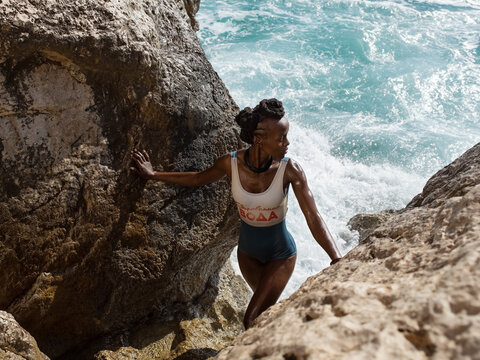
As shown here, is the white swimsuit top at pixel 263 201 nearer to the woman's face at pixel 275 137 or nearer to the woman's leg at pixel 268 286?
the woman's face at pixel 275 137

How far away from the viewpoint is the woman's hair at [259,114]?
2.78 meters

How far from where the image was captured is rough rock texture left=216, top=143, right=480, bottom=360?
1156mm

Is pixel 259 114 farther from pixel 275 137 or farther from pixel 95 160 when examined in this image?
pixel 95 160

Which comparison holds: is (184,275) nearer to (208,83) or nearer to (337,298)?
(208,83)

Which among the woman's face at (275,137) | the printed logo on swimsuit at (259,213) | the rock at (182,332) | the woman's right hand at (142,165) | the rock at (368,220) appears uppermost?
the woman's face at (275,137)

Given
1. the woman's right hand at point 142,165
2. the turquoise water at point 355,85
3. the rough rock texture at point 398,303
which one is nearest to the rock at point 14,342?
the woman's right hand at point 142,165

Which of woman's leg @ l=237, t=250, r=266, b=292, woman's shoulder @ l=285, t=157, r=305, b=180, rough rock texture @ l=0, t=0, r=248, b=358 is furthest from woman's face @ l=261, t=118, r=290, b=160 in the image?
woman's leg @ l=237, t=250, r=266, b=292

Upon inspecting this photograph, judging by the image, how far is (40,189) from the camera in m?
2.98

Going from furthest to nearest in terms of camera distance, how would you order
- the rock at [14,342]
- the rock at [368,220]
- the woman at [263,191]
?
the rock at [368,220] → the woman at [263,191] → the rock at [14,342]

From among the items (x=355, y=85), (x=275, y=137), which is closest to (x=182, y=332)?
(x=275, y=137)

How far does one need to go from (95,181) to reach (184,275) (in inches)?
41.8

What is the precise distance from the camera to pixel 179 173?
10.6 feet

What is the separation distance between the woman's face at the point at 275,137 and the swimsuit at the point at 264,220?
145 mm

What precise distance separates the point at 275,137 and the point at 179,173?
75 centimetres
